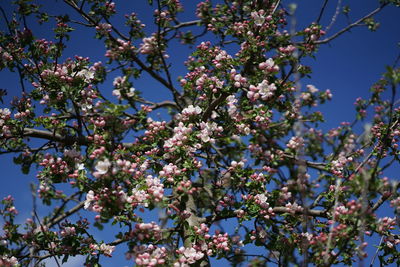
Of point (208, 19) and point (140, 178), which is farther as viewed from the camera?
point (208, 19)

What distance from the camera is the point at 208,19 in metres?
6.34

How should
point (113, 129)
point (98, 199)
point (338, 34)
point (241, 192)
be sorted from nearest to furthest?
point (98, 199), point (113, 129), point (241, 192), point (338, 34)

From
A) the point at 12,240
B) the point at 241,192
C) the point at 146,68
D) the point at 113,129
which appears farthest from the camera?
Answer: the point at 146,68

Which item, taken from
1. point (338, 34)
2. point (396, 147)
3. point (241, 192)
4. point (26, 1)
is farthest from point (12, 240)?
point (338, 34)

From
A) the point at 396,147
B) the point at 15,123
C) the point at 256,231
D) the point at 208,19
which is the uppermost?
the point at 208,19

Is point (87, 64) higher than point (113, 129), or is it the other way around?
point (87, 64)

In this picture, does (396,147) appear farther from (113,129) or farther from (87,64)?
(87,64)

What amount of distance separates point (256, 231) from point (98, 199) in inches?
→ 78.5

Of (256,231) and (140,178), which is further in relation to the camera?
(256,231)

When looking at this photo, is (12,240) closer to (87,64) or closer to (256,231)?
(87,64)

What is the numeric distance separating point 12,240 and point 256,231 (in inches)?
109

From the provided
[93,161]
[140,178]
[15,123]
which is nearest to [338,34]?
[140,178]

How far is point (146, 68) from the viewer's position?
536cm

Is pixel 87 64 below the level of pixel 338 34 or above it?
below
